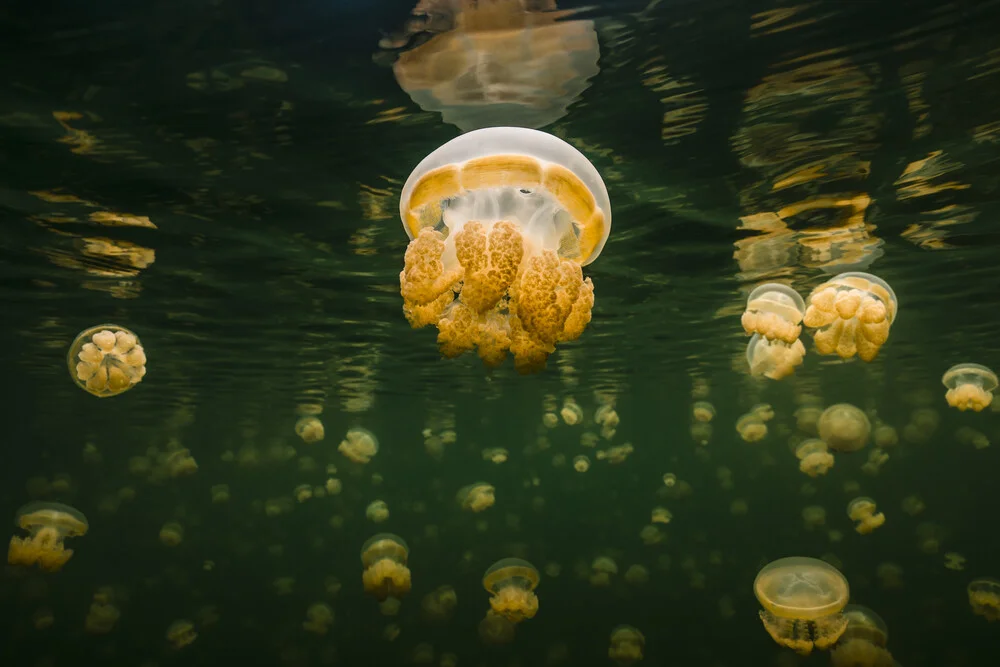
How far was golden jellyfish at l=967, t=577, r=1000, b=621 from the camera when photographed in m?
11.4

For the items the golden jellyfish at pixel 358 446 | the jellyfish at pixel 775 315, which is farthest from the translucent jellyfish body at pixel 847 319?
the golden jellyfish at pixel 358 446

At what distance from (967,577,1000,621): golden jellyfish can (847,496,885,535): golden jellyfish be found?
6.33ft

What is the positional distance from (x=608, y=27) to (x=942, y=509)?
313 feet

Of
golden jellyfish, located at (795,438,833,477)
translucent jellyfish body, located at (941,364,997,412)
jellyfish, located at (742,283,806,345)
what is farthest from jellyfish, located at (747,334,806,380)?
golden jellyfish, located at (795,438,833,477)

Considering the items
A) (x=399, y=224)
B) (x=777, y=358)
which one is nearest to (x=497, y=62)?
(x=399, y=224)

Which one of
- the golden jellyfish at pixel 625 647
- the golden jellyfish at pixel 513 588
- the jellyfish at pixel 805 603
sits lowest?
the golden jellyfish at pixel 625 647

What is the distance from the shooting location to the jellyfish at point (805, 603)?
7.24 meters

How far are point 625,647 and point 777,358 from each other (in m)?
8.10

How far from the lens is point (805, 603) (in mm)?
7270

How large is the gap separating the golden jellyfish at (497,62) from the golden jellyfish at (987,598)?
41.5 ft

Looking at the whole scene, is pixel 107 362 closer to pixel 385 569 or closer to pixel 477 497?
pixel 385 569

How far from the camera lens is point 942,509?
256 ft

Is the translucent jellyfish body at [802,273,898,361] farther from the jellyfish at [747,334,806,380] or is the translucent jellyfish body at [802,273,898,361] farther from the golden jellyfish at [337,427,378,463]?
the golden jellyfish at [337,427,378,463]

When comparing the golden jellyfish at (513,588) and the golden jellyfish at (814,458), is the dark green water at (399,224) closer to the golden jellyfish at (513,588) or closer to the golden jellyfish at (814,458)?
the golden jellyfish at (814,458)
